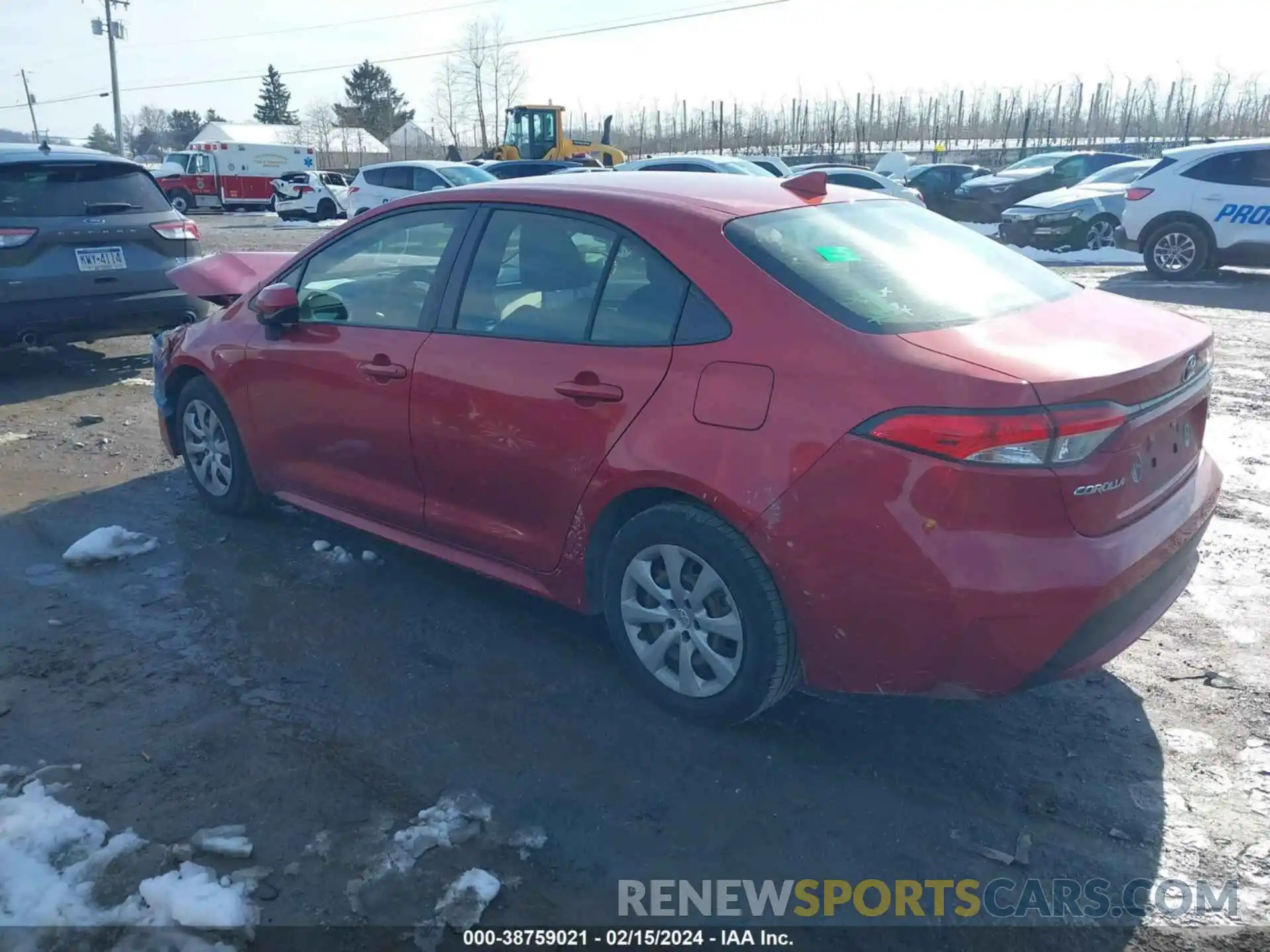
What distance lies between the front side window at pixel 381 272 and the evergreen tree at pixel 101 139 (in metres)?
76.4

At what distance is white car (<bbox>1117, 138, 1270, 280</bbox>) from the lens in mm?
12039

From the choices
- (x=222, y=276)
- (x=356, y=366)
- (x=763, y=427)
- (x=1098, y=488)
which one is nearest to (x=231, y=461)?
(x=356, y=366)

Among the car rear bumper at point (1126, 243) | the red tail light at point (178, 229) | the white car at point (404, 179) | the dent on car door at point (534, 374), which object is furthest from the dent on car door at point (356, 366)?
the white car at point (404, 179)

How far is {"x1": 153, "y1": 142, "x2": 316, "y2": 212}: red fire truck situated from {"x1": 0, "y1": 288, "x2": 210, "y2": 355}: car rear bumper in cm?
3087

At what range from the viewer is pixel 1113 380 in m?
2.71

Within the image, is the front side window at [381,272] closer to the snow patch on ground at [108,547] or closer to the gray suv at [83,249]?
the snow patch on ground at [108,547]

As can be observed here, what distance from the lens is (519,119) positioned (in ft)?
101

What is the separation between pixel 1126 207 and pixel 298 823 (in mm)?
13439

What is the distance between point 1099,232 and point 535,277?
1580 cm

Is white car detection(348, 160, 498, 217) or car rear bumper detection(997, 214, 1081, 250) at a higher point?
white car detection(348, 160, 498, 217)

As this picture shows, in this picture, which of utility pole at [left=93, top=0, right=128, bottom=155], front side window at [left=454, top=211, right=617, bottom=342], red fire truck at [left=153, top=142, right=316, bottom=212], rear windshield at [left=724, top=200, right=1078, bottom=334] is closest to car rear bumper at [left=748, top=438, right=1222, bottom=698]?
rear windshield at [left=724, top=200, right=1078, bottom=334]

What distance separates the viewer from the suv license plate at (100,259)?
24.7 feet

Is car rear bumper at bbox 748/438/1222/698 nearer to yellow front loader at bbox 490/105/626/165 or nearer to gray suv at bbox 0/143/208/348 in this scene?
gray suv at bbox 0/143/208/348

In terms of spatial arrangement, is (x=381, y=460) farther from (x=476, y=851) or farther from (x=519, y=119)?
(x=519, y=119)
